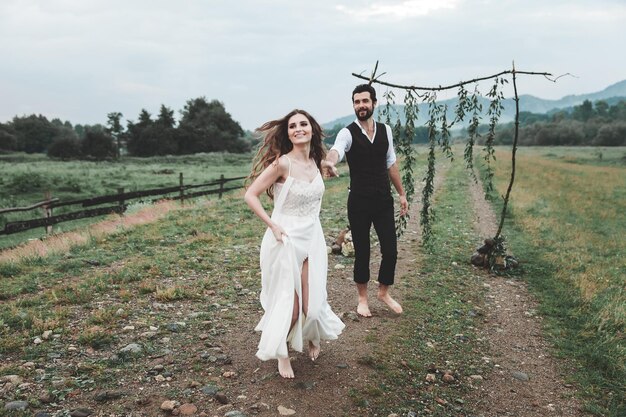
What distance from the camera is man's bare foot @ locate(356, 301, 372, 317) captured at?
20.3ft

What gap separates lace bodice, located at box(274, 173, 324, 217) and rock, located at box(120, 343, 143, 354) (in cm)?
236

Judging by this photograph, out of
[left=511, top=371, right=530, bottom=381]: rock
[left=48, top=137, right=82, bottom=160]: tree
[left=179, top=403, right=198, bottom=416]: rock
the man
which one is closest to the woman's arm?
the man

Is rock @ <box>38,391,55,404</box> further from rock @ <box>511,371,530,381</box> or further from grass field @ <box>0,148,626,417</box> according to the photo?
rock @ <box>511,371,530,381</box>

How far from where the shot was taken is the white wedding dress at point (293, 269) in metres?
4.22

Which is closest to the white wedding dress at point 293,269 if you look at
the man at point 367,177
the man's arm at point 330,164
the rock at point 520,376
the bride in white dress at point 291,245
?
the bride in white dress at point 291,245

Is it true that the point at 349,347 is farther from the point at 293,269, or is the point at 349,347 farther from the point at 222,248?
the point at 222,248

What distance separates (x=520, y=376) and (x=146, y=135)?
3243 inches

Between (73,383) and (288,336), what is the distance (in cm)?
213

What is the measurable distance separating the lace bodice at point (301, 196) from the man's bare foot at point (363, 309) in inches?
89.2

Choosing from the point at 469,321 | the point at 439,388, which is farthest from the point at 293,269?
the point at 469,321

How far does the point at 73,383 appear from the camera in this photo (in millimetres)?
4254

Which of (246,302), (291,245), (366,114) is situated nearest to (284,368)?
(291,245)

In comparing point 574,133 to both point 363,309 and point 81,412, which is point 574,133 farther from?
point 81,412

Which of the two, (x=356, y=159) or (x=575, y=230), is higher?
(x=356, y=159)
